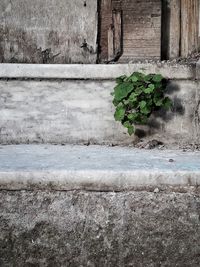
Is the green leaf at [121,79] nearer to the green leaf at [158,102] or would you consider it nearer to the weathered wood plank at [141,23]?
the green leaf at [158,102]

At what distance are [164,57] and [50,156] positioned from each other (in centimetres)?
127

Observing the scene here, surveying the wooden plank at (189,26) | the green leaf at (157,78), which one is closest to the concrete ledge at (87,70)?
the green leaf at (157,78)

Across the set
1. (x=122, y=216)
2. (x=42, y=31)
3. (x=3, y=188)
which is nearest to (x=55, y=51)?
(x=42, y=31)

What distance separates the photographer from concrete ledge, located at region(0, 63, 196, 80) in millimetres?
2764

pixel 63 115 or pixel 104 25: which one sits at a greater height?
pixel 104 25

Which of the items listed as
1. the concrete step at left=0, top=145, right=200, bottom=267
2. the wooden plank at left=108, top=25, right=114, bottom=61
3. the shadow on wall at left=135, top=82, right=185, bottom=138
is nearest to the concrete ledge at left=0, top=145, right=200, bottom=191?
the concrete step at left=0, top=145, right=200, bottom=267

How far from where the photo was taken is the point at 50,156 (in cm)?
238

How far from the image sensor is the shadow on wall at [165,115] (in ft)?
9.16

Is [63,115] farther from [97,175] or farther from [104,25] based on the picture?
[97,175]

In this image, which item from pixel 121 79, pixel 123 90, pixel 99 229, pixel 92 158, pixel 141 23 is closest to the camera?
pixel 99 229

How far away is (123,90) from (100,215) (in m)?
0.99

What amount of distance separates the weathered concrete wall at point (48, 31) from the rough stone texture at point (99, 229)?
4.64 ft

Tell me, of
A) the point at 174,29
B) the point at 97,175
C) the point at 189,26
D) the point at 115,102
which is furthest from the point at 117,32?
the point at 97,175

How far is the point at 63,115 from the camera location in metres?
2.90
